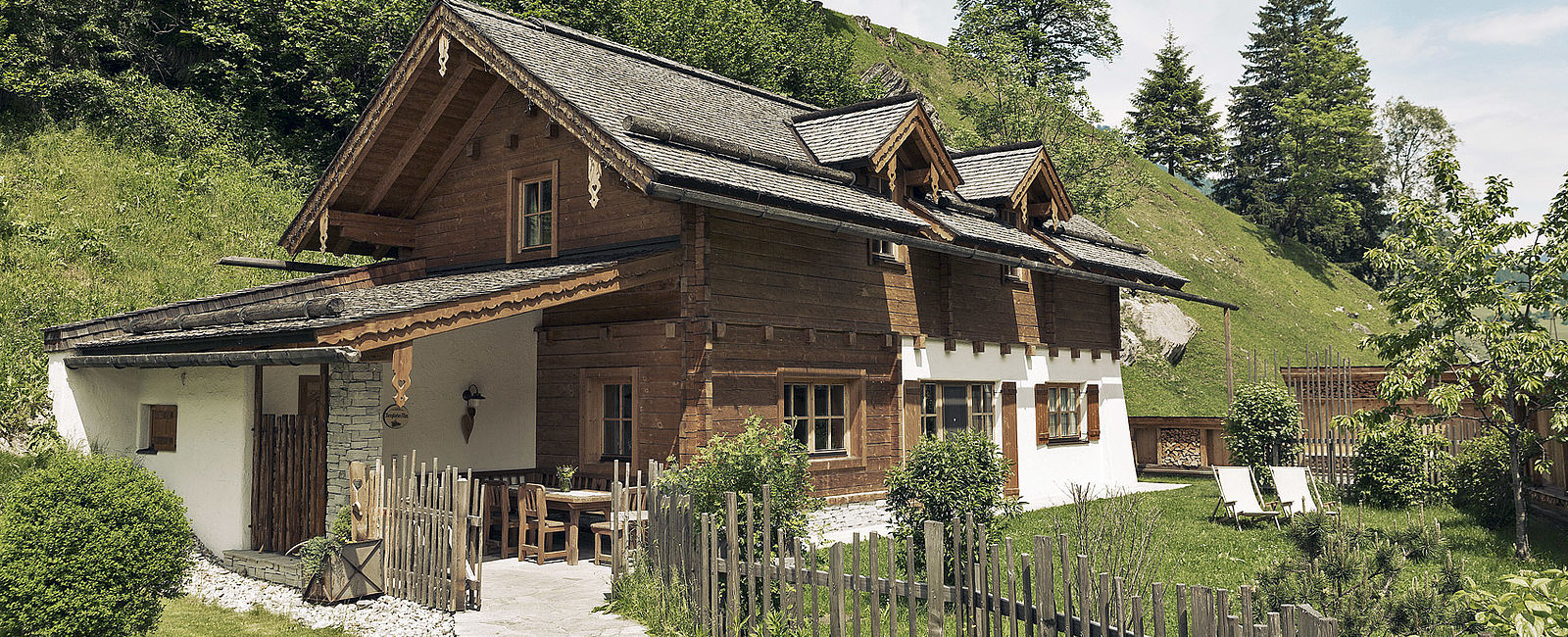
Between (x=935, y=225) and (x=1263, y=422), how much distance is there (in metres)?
7.04

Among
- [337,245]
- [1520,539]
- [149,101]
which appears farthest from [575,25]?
[1520,539]

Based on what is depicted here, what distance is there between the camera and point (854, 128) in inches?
647

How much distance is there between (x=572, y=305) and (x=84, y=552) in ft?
21.7

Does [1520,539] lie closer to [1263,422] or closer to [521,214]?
[1263,422]

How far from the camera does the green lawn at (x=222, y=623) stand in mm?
9375

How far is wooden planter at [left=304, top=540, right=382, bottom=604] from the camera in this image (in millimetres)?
9711

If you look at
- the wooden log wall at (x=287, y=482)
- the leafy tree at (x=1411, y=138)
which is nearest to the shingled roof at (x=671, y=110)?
the wooden log wall at (x=287, y=482)

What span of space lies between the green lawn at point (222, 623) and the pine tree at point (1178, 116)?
5984 centimetres

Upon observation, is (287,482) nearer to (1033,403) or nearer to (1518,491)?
(1033,403)

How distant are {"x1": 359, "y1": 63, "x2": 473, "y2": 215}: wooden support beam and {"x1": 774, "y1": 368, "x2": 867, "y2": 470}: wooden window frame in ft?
19.9

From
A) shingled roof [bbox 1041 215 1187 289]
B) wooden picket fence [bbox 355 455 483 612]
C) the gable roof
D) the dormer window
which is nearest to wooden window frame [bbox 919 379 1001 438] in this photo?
the dormer window

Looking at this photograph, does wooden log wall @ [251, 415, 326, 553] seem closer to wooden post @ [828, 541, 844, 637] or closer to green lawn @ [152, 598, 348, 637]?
green lawn @ [152, 598, 348, 637]

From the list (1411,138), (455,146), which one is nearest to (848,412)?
(455,146)

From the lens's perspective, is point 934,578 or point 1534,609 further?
point 934,578
